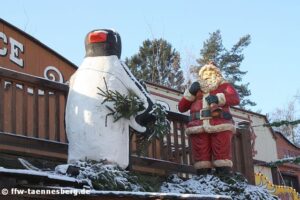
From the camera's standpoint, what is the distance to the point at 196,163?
750 cm

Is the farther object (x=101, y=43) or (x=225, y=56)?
(x=225, y=56)

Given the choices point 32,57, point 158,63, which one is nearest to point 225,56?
point 158,63

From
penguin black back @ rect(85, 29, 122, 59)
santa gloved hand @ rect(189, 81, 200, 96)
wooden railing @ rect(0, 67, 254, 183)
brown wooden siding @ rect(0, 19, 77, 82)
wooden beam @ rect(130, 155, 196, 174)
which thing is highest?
brown wooden siding @ rect(0, 19, 77, 82)

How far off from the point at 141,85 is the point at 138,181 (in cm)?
121

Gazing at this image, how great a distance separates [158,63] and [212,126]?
26.3 m

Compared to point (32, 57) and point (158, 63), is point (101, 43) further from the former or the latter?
point (158, 63)

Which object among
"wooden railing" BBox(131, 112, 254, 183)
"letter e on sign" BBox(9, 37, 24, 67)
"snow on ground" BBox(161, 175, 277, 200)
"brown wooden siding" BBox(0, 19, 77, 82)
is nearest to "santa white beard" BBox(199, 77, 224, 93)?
"wooden railing" BBox(131, 112, 254, 183)

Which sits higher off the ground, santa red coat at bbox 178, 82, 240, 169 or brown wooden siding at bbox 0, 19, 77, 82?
brown wooden siding at bbox 0, 19, 77, 82

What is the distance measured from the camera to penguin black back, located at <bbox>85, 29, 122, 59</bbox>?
6.33 metres

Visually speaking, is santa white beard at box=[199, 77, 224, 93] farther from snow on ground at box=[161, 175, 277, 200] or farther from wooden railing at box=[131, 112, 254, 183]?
snow on ground at box=[161, 175, 277, 200]

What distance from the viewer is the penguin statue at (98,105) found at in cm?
596

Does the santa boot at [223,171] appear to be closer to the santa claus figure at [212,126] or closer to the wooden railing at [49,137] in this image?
the santa claus figure at [212,126]

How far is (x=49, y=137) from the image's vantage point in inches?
276

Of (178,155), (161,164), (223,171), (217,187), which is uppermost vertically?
(178,155)
